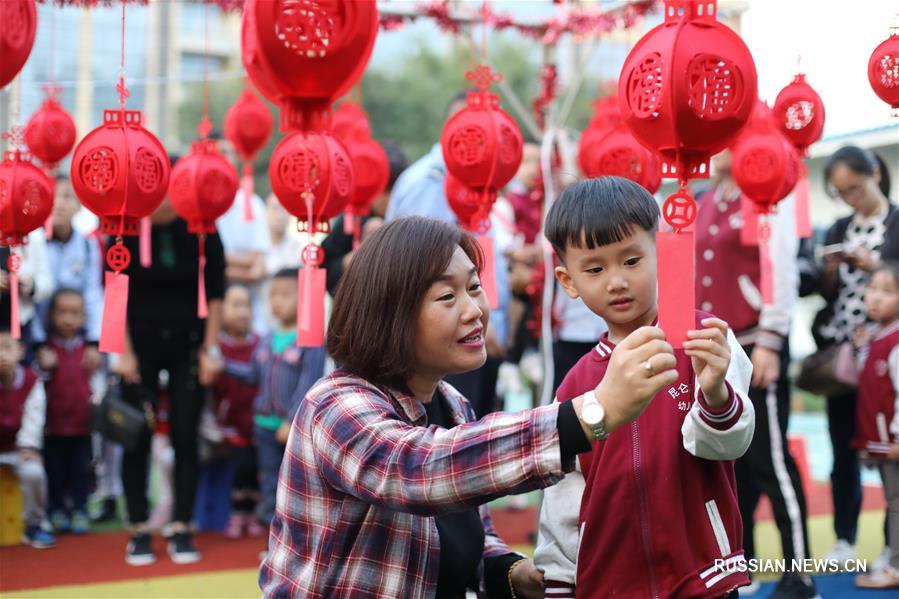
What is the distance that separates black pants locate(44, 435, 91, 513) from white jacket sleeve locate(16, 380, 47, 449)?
32 cm

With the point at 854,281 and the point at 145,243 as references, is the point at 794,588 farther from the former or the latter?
the point at 145,243

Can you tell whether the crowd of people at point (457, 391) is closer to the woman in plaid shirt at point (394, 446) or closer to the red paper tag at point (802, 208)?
the woman in plaid shirt at point (394, 446)

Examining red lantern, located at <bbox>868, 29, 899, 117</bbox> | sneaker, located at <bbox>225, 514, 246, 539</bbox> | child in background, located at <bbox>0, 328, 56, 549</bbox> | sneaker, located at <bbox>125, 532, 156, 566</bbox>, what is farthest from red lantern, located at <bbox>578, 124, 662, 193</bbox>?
child in background, located at <bbox>0, 328, 56, 549</bbox>

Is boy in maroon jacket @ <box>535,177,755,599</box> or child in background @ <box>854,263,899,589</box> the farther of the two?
child in background @ <box>854,263,899,589</box>

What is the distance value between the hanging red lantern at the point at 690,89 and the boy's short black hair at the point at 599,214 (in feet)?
0.51

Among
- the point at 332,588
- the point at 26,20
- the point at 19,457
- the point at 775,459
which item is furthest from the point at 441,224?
the point at 19,457

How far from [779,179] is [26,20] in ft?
8.65

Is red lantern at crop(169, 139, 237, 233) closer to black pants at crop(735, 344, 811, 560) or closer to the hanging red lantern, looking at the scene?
black pants at crop(735, 344, 811, 560)

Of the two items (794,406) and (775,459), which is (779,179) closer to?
(775,459)

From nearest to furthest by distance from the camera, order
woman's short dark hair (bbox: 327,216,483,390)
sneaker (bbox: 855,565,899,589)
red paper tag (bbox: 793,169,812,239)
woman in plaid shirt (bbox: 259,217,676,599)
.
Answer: woman in plaid shirt (bbox: 259,217,676,599) → woman's short dark hair (bbox: 327,216,483,390) → red paper tag (bbox: 793,169,812,239) → sneaker (bbox: 855,565,899,589)

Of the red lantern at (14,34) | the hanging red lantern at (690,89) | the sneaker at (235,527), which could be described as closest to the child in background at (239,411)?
the sneaker at (235,527)

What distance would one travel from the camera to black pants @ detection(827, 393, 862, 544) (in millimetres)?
5363

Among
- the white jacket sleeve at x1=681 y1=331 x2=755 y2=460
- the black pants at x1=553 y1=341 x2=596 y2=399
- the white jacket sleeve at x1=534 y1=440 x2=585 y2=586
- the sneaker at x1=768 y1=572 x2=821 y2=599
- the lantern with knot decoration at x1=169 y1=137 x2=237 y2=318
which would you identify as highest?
the lantern with knot decoration at x1=169 y1=137 x2=237 y2=318

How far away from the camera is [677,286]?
6.21ft
